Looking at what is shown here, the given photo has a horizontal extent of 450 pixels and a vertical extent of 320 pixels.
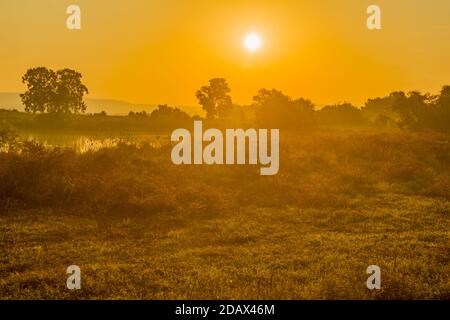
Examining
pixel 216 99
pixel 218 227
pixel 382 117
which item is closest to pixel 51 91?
pixel 216 99

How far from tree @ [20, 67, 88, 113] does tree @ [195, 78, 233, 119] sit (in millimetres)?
23853

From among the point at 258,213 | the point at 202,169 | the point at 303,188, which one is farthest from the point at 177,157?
the point at 258,213

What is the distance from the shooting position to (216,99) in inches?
3725

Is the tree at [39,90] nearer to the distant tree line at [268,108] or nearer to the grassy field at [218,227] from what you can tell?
the distant tree line at [268,108]

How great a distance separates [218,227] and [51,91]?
72.3 meters

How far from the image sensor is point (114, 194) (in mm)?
18016

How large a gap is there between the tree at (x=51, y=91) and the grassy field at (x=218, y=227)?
58.2m

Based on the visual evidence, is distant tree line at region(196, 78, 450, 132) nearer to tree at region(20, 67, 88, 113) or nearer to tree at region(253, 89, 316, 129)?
tree at region(253, 89, 316, 129)

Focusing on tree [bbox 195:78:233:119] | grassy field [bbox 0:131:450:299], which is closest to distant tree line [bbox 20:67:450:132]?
tree [bbox 195:78:233:119]

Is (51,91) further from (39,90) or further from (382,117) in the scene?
(382,117)

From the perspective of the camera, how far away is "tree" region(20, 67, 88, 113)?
79812 millimetres

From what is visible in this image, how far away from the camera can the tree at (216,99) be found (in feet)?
307
